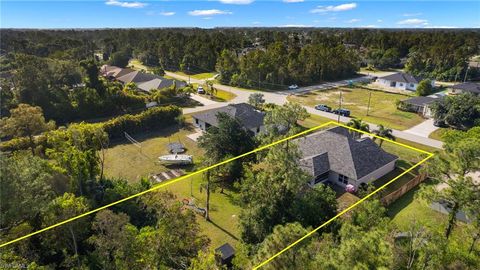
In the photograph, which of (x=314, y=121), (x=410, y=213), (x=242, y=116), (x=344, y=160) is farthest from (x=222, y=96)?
(x=410, y=213)

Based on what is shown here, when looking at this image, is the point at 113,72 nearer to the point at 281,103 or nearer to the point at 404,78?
the point at 281,103

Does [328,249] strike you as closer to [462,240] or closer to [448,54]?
[462,240]

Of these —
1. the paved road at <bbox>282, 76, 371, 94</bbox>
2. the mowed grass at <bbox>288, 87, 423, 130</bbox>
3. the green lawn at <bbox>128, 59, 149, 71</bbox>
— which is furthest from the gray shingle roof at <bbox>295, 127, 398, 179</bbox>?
the green lawn at <bbox>128, 59, 149, 71</bbox>

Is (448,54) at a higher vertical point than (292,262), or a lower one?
higher

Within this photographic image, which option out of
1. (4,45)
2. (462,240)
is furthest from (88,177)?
(4,45)

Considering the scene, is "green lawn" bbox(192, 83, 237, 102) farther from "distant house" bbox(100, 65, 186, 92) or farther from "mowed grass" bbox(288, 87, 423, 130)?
"mowed grass" bbox(288, 87, 423, 130)

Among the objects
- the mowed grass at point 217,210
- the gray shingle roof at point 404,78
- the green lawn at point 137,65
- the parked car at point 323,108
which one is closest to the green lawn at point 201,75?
the green lawn at point 137,65
